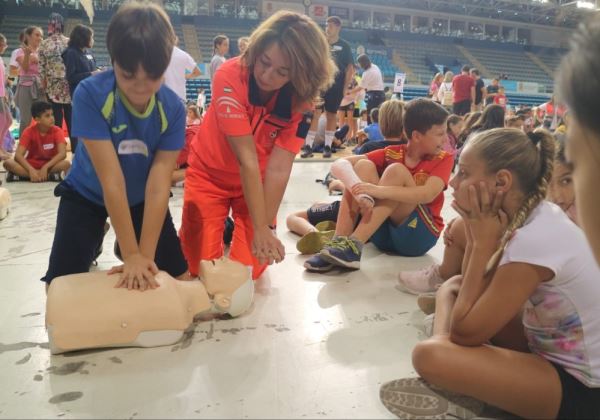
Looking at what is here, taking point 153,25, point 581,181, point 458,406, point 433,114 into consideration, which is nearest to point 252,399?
point 458,406

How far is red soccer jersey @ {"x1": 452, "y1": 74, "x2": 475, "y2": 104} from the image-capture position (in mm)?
7262

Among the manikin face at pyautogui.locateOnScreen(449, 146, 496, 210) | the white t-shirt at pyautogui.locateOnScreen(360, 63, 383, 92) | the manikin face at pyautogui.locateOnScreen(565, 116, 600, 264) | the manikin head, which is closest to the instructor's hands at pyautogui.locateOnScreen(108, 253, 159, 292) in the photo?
the manikin head

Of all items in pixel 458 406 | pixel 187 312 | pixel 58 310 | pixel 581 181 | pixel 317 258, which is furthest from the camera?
pixel 317 258

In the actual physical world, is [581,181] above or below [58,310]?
above

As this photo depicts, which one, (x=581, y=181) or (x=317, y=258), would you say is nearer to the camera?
(x=581, y=181)

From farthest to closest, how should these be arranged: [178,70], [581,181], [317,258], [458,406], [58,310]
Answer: [178,70]
[317,258]
[58,310]
[458,406]
[581,181]

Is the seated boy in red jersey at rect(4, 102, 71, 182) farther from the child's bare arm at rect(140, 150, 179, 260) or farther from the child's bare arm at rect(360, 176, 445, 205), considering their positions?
the child's bare arm at rect(360, 176, 445, 205)

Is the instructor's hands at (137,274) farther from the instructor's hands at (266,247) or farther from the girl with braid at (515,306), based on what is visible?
the girl with braid at (515,306)

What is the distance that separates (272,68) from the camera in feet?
4.93

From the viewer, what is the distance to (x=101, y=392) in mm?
1103

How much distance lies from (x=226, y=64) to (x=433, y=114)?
2.77ft

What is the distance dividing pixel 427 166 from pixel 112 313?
136 cm

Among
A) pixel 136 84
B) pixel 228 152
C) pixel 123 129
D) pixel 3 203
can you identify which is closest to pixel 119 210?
pixel 123 129

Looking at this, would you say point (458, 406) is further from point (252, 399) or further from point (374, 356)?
point (252, 399)
